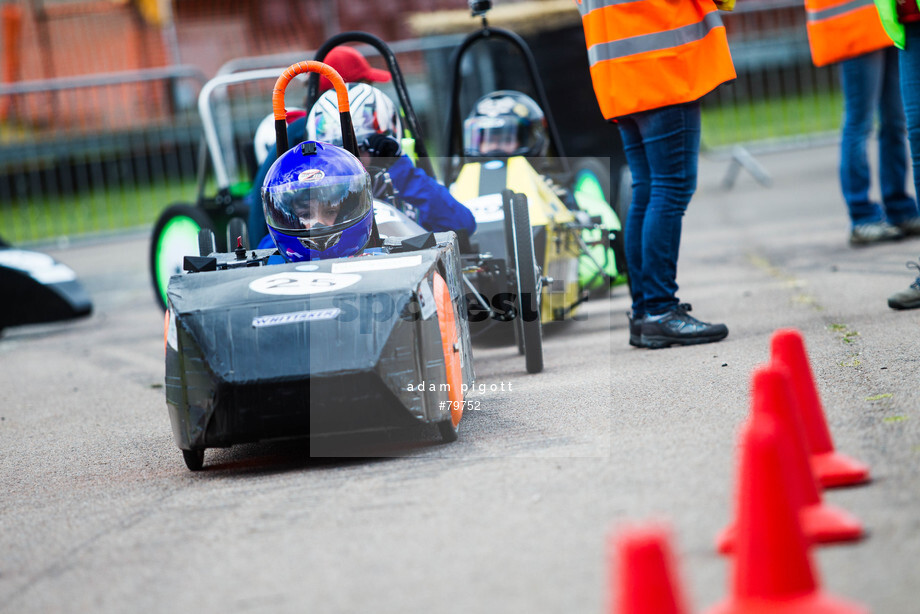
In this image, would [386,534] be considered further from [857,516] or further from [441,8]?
[441,8]

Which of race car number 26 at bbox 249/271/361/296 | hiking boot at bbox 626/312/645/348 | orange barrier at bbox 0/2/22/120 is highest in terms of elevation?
orange barrier at bbox 0/2/22/120

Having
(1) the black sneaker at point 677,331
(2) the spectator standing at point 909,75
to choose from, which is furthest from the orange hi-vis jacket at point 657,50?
(1) the black sneaker at point 677,331

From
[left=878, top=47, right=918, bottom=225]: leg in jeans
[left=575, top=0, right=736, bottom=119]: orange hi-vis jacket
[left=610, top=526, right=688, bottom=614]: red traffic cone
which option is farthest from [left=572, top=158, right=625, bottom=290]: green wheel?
[left=610, top=526, right=688, bottom=614]: red traffic cone

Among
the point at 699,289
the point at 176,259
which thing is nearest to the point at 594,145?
the point at 699,289

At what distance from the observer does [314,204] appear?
12.8 feet

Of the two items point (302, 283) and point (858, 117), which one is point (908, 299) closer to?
point (858, 117)

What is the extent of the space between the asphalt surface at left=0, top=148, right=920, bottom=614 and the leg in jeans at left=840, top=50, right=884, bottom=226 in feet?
4.36

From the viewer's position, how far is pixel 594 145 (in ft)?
30.2

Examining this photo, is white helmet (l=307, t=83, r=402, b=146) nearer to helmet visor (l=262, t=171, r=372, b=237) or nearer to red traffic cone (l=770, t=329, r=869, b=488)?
helmet visor (l=262, t=171, r=372, b=237)

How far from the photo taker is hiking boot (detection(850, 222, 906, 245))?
7105 mm

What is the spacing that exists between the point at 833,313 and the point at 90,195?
437 inches

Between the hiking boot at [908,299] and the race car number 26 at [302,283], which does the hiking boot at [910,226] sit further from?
the race car number 26 at [302,283]

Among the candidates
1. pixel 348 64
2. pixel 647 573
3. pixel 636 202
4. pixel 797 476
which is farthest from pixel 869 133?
pixel 647 573

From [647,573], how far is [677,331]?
3.25m
